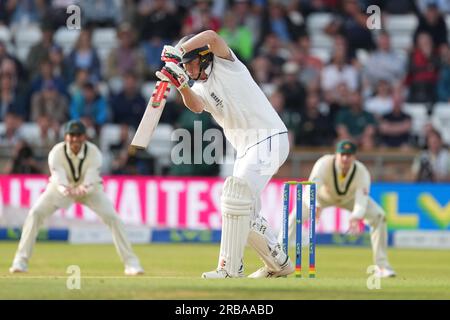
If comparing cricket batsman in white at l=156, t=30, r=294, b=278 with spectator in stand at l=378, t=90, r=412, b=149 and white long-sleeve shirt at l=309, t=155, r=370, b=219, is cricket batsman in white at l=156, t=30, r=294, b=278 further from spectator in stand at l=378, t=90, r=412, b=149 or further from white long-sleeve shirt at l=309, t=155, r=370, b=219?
spectator in stand at l=378, t=90, r=412, b=149

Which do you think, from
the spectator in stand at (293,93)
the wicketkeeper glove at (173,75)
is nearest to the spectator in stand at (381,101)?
the spectator in stand at (293,93)

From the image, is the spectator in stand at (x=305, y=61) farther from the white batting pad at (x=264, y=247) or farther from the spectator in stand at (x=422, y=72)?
the white batting pad at (x=264, y=247)

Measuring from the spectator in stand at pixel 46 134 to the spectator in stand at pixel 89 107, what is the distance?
1.37 ft

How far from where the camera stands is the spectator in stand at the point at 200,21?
59.2 ft

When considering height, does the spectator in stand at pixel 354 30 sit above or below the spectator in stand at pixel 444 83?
above

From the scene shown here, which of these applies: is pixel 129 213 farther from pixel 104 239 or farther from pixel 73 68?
pixel 73 68

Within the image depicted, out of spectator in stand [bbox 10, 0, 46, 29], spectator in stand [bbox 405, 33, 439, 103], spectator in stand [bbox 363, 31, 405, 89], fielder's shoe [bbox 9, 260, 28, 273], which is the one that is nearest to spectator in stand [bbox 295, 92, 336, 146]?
spectator in stand [bbox 363, 31, 405, 89]

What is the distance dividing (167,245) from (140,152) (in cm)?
147

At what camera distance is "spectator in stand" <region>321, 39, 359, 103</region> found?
57.8ft

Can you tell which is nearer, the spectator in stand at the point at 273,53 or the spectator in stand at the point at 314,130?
the spectator in stand at the point at 314,130

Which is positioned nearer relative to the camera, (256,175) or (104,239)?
(256,175)

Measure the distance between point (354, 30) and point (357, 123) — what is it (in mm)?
2074
